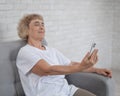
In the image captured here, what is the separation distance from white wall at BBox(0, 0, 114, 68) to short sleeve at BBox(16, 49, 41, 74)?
65 cm

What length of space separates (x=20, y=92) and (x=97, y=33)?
2.32 meters

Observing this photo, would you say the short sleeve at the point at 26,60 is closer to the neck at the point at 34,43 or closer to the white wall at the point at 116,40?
the neck at the point at 34,43

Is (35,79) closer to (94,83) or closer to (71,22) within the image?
(94,83)

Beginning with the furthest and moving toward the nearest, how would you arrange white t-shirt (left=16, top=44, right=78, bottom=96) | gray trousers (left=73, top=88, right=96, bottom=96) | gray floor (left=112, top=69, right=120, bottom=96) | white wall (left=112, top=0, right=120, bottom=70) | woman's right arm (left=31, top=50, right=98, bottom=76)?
1. white wall (left=112, top=0, right=120, bottom=70)
2. gray floor (left=112, top=69, right=120, bottom=96)
3. gray trousers (left=73, top=88, right=96, bottom=96)
4. white t-shirt (left=16, top=44, right=78, bottom=96)
5. woman's right arm (left=31, top=50, right=98, bottom=76)

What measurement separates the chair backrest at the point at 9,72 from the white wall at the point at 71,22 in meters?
0.51

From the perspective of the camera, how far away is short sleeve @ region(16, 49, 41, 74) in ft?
5.96

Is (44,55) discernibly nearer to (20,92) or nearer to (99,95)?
(20,92)

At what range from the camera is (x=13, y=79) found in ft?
6.50

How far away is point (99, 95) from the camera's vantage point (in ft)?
6.70

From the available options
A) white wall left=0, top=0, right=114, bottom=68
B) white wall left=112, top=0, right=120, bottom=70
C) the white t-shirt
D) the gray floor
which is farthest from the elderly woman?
white wall left=112, top=0, right=120, bottom=70

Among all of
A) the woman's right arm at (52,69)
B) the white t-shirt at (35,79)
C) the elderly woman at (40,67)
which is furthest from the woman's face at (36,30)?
the woman's right arm at (52,69)

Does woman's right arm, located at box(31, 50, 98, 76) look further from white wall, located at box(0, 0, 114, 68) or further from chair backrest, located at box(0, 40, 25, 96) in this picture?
white wall, located at box(0, 0, 114, 68)

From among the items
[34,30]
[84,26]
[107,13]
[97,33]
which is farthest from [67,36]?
[34,30]

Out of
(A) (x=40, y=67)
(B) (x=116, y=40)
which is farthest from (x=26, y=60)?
(B) (x=116, y=40)
